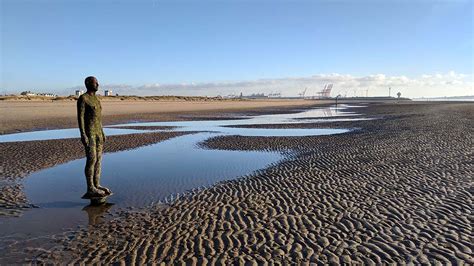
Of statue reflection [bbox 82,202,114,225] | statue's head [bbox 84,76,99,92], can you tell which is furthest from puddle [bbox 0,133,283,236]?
statue's head [bbox 84,76,99,92]


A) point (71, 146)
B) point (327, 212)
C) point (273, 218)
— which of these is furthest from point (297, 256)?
point (71, 146)

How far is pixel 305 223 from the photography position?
25.2 ft

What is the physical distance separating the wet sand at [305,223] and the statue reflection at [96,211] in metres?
0.38

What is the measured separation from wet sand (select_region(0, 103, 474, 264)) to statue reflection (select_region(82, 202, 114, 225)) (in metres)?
0.38

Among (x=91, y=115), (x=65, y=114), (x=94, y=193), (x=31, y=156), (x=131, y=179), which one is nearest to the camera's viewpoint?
(x=91, y=115)

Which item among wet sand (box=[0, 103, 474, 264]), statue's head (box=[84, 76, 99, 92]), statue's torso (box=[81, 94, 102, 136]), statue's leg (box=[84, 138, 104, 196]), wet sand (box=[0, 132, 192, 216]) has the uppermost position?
statue's head (box=[84, 76, 99, 92])

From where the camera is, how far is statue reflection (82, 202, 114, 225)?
26.3ft

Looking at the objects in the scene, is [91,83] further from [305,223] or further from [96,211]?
[305,223]

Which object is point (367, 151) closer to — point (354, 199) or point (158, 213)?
point (354, 199)

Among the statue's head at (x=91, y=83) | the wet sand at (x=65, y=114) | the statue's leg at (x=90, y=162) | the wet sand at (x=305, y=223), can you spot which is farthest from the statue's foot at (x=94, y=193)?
the wet sand at (x=65, y=114)

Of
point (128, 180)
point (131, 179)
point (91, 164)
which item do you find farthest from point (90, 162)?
point (131, 179)

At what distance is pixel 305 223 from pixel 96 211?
200 inches

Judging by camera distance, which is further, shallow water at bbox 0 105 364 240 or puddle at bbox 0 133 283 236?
puddle at bbox 0 133 283 236

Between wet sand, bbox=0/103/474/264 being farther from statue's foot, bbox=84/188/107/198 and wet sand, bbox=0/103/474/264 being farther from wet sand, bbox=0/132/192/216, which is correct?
wet sand, bbox=0/132/192/216
